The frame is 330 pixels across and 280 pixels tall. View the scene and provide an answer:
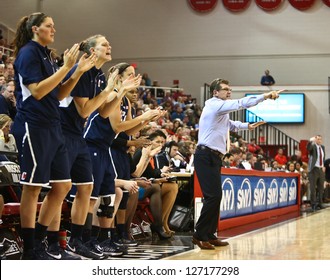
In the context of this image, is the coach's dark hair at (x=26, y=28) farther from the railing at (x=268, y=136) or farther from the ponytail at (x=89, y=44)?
the railing at (x=268, y=136)

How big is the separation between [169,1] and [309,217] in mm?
14782

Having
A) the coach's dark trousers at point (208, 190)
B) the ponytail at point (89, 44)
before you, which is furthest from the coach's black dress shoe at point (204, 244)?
the ponytail at point (89, 44)

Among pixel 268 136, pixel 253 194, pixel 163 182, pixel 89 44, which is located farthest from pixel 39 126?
pixel 268 136

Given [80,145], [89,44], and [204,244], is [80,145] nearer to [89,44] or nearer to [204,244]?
[89,44]

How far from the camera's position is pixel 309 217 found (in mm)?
12742

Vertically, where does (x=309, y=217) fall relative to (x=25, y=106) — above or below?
below

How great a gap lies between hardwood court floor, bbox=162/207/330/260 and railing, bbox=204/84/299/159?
1242 centimetres

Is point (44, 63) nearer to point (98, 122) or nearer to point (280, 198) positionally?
point (98, 122)

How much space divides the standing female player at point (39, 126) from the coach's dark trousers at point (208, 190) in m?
2.66

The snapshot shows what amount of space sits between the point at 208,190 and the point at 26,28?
3131mm

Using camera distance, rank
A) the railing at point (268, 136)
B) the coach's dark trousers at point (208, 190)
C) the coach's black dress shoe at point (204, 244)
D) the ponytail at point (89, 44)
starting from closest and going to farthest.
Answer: the ponytail at point (89, 44) → the coach's black dress shoe at point (204, 244) → the coach's dark trousers at point (208, 190) → the railing at point (268, 136)

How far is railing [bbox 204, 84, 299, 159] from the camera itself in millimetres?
23578

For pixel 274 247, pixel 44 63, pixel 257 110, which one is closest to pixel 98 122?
pixel 44 63

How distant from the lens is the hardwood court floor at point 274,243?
6289 mm
